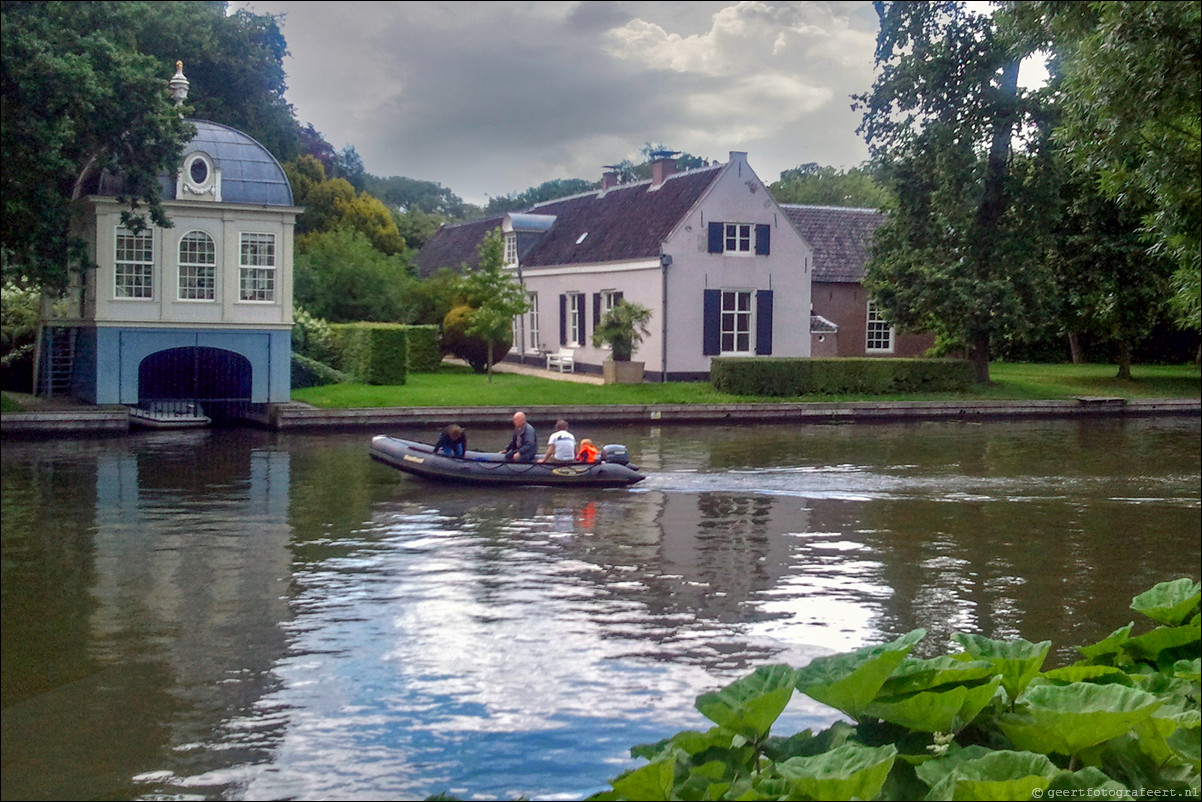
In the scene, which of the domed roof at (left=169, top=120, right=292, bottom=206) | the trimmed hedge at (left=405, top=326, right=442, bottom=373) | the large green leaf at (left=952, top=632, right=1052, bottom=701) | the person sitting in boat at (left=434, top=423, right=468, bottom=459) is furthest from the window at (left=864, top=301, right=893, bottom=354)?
the large green leaf at (left=952, top=632, right=1052, bottom=701)

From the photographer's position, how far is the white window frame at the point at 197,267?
28266 mm

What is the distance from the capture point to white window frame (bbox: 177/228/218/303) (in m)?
28.3

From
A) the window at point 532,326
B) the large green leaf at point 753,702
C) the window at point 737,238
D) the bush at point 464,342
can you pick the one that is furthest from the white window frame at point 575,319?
the large green leaf at point 753,702

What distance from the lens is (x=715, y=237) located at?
36438mm

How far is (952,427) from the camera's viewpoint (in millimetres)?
29812

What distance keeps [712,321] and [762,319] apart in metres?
1.69

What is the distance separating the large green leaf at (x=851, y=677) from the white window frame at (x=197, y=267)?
91.1 ft

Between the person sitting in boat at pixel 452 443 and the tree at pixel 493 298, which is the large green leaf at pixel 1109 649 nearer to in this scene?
the person sitting in boat at pixel 452 443

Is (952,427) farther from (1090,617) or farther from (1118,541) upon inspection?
(1090,617)

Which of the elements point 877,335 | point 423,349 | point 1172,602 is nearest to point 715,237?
point 423,349

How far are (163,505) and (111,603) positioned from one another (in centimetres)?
567

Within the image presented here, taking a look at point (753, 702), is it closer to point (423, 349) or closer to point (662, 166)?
point (423, 349)

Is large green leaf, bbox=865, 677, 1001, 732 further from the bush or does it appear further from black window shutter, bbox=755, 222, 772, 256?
the bush

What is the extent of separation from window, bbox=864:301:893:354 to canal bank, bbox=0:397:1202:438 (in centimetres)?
1030
